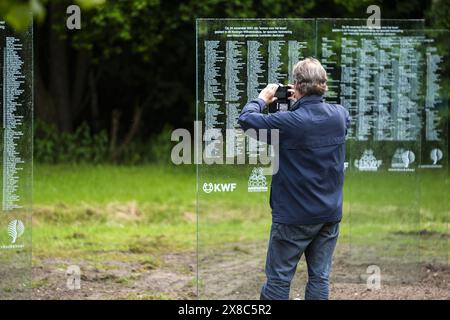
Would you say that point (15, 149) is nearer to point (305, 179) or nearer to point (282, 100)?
point (282, 100)

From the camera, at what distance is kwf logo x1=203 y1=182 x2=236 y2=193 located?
8.55 m

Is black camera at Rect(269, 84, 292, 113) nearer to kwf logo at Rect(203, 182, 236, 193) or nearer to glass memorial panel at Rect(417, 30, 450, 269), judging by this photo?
kwf logo at Rect(203, 182, 236, 193)

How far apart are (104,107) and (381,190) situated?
14.6 m

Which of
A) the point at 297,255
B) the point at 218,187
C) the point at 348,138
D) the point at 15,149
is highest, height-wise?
the point at 348,138

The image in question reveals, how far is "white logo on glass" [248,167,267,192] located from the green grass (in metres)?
0.06

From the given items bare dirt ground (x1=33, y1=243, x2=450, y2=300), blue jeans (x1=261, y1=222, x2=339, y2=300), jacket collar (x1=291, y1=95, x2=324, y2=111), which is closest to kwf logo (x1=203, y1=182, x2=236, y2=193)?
bare dirt ground (x1=33, y1=243, x2=450, y2=300)

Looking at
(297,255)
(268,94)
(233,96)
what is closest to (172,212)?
(233,96)

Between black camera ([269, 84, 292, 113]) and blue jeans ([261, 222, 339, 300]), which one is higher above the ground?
black camera ([269, 84, 292, 113])

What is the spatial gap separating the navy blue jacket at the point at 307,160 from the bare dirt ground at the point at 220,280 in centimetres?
237

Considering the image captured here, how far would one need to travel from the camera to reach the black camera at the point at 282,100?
714 cm

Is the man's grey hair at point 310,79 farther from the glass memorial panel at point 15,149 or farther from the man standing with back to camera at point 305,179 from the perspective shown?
the glass memorial panel at point 15,149

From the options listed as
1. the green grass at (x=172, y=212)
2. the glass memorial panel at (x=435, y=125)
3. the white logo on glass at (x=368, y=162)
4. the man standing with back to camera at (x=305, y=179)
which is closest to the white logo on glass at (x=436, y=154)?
the glass memorial panel at (x=435, y=125)

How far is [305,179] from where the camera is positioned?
6.48 m

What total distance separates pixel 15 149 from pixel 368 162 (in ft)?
12.6
